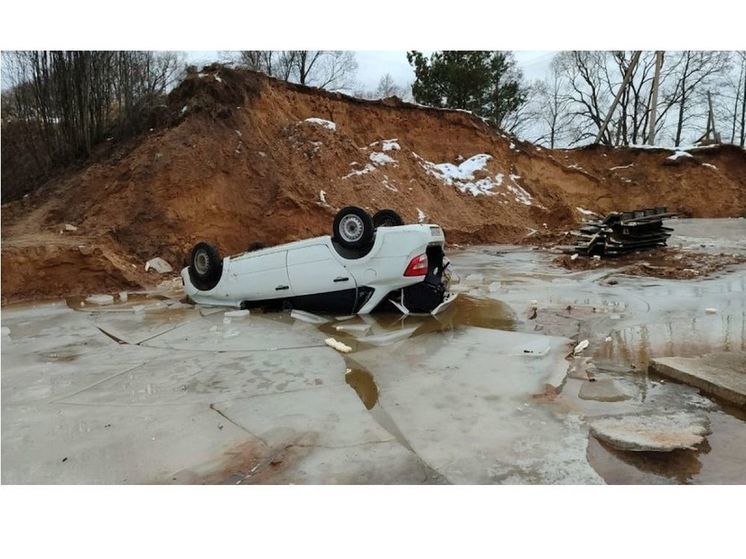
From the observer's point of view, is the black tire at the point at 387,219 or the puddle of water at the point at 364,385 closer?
the puddle of water at the point at 364,385

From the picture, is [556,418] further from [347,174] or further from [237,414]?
[347,174]

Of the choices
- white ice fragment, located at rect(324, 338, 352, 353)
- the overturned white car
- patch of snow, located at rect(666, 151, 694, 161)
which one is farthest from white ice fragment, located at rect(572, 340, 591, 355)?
patch of snow, located at rect(666, 151, 694, 161)

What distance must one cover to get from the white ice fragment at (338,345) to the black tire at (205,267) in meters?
2.90

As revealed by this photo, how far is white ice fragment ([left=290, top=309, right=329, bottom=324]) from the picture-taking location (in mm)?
6949

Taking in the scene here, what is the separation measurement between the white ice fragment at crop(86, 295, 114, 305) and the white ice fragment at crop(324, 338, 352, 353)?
5103 mm

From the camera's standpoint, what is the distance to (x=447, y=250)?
16.6 metres

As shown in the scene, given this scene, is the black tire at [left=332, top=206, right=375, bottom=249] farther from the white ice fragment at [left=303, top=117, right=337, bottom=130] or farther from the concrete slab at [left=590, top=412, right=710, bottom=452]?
the white ice fragment at [left=303, top=117, right=337, bottom=130]

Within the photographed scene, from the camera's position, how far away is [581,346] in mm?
5621

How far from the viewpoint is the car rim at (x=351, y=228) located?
22.2ft

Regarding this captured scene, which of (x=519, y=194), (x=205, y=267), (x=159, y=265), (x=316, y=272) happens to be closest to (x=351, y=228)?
(x=316, y=272)

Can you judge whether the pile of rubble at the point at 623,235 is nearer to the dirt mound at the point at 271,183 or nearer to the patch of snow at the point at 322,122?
the dirt mound at the point at 271,183

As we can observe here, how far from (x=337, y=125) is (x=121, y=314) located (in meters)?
13.3

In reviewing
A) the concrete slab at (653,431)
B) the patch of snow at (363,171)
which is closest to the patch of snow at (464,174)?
the patch of snow at (363,171)

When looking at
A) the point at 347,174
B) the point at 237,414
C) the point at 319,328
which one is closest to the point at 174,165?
the point at 347,174
